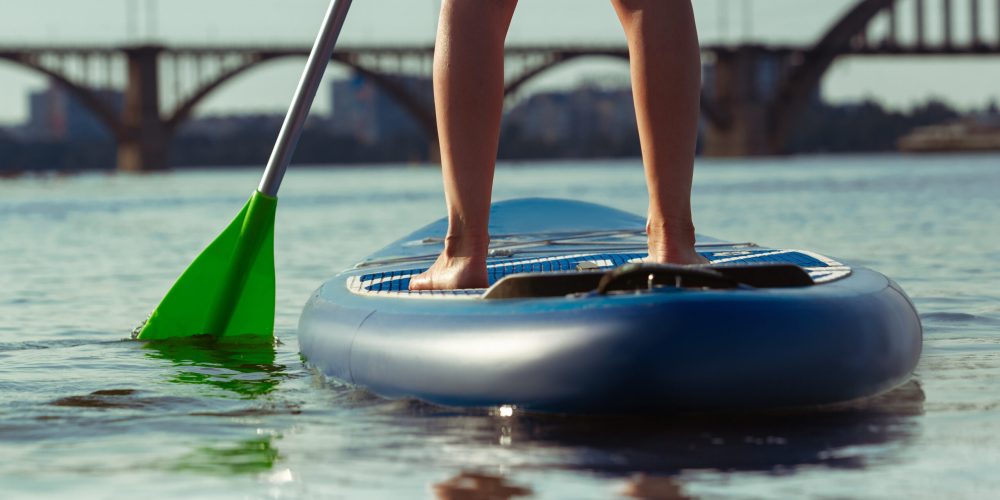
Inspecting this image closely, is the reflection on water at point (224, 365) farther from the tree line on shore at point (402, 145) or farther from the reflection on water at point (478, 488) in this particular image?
the tree line on shore at point (402, 145)

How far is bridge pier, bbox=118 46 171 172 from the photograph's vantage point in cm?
5866

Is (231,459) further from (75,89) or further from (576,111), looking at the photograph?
(576,111)

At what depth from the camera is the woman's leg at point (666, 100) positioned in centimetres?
323

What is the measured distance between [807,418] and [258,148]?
3252 inches

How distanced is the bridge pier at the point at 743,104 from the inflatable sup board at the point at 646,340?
59.3 m

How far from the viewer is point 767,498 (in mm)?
2305

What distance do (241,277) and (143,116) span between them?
5600 cm

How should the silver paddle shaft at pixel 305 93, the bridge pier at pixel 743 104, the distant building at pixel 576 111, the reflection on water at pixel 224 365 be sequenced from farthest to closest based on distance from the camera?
1. the distant building at pixel 576 111
2. the bridge pier at pixel 743 104
3. the silver paddle shaft at pixel 305 93
4. the reflection on water at pixel 224 365

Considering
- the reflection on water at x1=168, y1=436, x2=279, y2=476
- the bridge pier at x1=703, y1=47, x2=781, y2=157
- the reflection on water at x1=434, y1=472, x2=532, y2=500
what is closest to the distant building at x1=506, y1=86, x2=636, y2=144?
the bridge pier at x1=703, y1=47, x2=781, y2=157

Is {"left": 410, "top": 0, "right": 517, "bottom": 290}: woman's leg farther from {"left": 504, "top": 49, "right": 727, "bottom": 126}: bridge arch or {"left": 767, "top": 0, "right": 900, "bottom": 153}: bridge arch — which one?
{"left": 767, "top": 0, "right": 900, "bottom": 153}: bridge arch

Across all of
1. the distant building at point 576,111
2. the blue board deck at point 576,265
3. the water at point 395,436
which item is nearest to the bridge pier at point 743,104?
the distant building at point 576,111

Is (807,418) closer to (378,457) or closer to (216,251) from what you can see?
(378,457)

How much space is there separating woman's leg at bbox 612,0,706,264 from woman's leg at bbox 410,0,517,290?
27cm

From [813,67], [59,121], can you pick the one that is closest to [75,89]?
[813,67]
